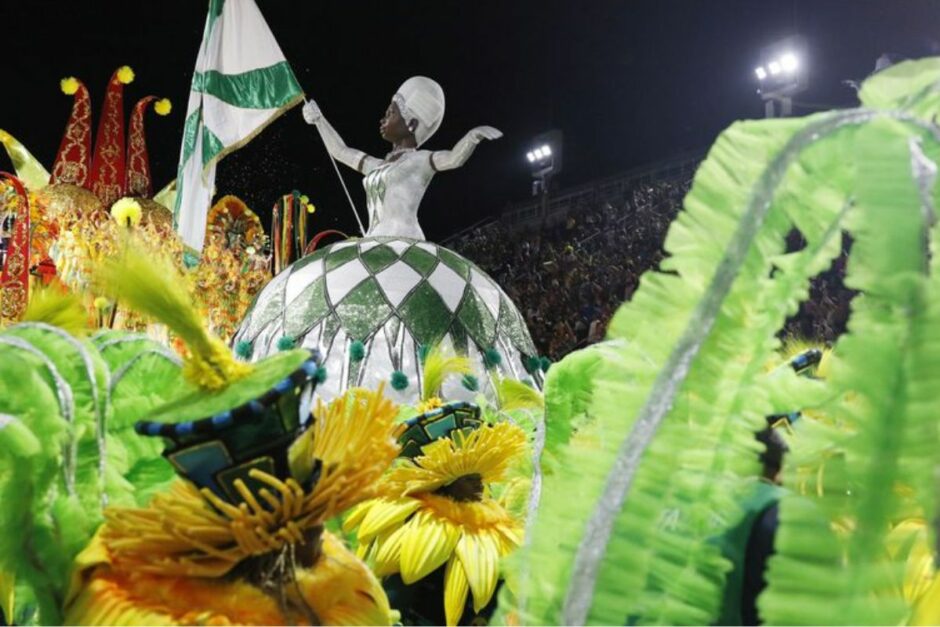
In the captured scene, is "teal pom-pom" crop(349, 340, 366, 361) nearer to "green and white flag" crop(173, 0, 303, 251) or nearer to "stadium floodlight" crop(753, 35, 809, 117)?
"green and white flag" crop(173, 0, 303, 251)

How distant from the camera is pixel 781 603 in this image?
1.57 ft

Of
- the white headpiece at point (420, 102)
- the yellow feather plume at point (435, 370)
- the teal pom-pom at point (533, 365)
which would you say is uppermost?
the white headpiece at point (420, 102)

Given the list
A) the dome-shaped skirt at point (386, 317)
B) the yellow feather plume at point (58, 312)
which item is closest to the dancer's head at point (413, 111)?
the dome-shaped skirt at point (386, 317)

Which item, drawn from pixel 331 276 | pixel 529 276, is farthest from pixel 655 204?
pixel 331 276

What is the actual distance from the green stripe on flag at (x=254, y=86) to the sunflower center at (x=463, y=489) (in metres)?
2.91

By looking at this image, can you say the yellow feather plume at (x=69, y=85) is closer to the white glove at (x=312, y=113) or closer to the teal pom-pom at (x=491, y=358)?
the white glove at (x=312, y=113)

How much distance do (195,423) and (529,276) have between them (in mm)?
10156

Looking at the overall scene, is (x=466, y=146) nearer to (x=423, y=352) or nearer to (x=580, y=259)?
(x=423, y=352)

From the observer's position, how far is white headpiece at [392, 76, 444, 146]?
13.6 ft

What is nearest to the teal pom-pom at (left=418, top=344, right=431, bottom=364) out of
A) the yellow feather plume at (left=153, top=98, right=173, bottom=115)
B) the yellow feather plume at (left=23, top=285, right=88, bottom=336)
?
the yellow feather plume at (left=23, top=285, right=88, bottom=336)

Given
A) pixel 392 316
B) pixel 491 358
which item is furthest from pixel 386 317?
pixel 491 358

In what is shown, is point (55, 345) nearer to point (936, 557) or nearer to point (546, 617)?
point (546, 617)

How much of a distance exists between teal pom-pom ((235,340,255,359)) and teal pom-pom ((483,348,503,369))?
886 mm

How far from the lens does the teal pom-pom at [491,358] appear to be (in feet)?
11.3
